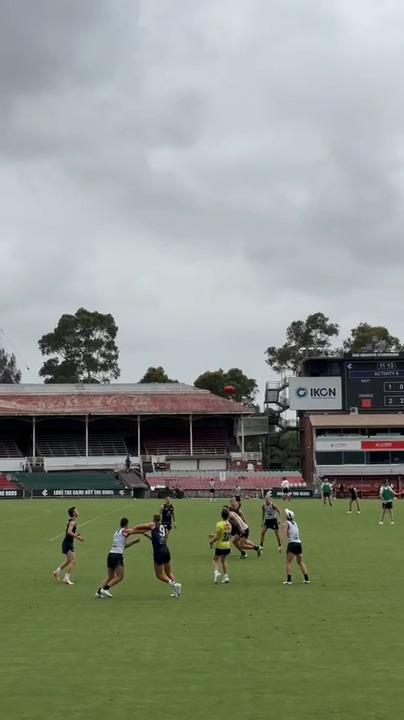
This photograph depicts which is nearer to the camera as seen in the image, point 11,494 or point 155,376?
point 11,494

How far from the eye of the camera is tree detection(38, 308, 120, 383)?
15012 centimetres

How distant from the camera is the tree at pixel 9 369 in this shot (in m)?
163

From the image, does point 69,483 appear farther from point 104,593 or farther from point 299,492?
point 104,593

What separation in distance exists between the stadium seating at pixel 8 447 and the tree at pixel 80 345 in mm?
46932

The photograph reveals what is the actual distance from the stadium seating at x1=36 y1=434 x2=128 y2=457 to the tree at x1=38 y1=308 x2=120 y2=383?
150 ft

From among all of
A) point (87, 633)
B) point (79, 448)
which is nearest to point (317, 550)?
point (87, 633)

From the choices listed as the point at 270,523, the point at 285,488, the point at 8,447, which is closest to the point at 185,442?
the point at 8,447

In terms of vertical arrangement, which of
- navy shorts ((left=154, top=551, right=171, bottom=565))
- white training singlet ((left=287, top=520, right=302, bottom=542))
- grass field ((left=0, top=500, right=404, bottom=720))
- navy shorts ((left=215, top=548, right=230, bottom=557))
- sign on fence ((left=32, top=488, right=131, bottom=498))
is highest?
white training singlet ((left=287, top=520, right=302, bottom=542))

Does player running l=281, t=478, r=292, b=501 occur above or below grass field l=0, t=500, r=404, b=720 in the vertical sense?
above

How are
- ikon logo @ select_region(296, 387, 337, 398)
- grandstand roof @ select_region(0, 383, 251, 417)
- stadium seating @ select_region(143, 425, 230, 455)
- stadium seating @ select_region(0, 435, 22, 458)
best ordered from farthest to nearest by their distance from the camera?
stadium seating @ select_region(143, 425, 230, 455) < stadium seating @ select_region(0, 435, 22, 458) < grandstand roof @ select_region(0, 383, 251, 417) < ikon logo @ select_region(296, 387, 337, 398)

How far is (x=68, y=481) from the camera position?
85.3m

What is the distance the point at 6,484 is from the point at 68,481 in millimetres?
5494

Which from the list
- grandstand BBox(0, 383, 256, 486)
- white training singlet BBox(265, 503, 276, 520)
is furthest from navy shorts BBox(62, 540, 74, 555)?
grandstand BBox(0, 383, 256, 486)

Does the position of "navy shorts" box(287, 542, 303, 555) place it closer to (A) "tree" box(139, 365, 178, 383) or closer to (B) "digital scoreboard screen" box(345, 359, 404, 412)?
(B) "digital scoreboard screen" box(345, 359, 404, 412)
